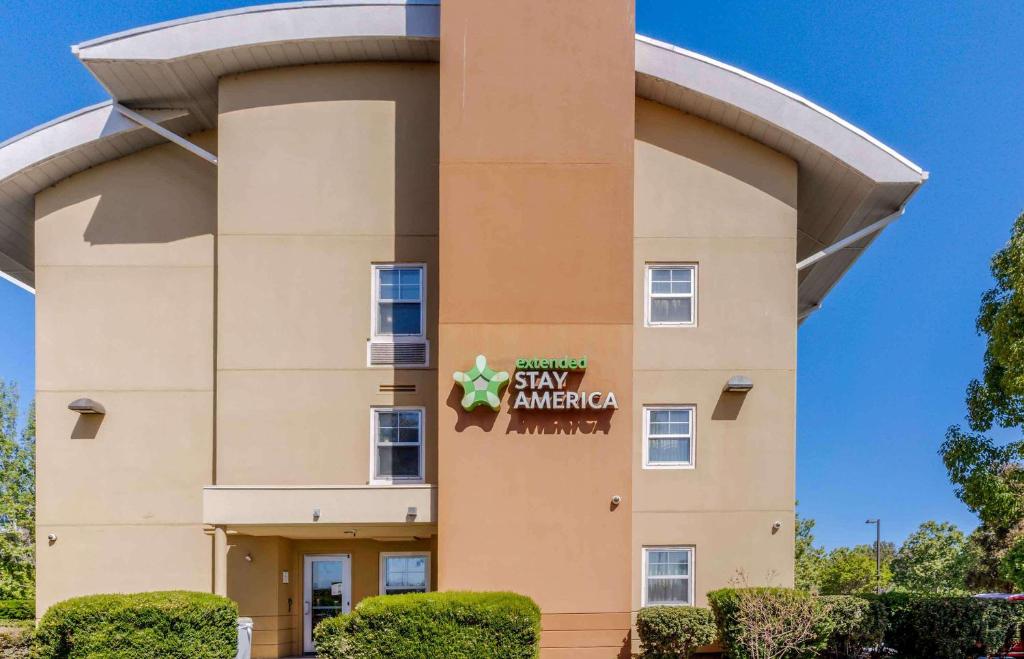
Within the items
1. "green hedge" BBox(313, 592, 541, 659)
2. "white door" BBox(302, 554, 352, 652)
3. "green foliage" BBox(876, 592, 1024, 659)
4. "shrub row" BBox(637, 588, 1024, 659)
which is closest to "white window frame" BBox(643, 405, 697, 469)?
"shrub row" BBox(637, 588, 1024, 659)

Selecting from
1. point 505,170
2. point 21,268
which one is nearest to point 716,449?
point 505,170

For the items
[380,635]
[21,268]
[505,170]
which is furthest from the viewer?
[21,268]

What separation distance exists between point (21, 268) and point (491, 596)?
13892mm

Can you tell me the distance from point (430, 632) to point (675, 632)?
13.9 ft

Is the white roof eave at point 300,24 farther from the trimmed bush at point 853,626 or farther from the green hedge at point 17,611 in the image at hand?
the green hedge at point 17,611

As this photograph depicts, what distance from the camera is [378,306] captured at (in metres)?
14.9

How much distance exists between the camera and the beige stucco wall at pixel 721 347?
1470 centimetres

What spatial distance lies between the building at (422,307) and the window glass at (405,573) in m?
0.05

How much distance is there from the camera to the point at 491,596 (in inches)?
492

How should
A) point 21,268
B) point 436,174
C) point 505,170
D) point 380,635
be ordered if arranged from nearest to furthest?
1. point 380,635
2. point 505,170
3. point 436,174
4. point 21,268

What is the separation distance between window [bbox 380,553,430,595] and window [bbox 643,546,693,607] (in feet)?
14.4

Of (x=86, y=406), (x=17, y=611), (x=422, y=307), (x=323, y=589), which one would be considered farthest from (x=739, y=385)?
(x=17, y=611)

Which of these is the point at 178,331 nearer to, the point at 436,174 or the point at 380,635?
the point at 436,174

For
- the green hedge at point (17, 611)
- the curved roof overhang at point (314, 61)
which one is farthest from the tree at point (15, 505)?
the curved roof overhang at point (314, 61)
